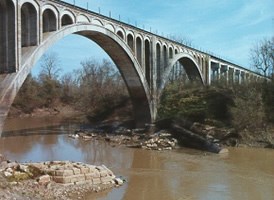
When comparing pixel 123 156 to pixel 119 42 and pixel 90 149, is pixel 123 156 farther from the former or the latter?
pixel 119 42

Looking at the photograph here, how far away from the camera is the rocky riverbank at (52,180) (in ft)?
46.7

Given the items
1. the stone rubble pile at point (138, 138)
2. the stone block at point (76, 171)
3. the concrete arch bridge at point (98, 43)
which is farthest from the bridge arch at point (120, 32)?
the stone block at point (76, 171)

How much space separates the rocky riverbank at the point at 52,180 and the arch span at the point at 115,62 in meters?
7.35

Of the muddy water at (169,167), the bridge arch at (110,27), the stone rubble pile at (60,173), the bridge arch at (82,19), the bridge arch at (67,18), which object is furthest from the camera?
the bridge arch at (110,27)

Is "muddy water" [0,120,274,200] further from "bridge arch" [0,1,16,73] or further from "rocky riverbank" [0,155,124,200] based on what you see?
"bridge arch" [0,1,16,73]

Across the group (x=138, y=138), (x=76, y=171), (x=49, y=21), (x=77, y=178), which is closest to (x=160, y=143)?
(x=138, y=138)

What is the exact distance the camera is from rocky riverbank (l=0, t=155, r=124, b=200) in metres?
14.2

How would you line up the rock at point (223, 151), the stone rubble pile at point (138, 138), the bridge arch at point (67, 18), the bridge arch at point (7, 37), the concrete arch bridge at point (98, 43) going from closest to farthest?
the bridge arch at point (7, 37) < the concrete arch bridge at point (98, 43) < the rock at point (223, 151) < the bridge arch at point (67, 18) < the stone rubble pile at point (138, 138)

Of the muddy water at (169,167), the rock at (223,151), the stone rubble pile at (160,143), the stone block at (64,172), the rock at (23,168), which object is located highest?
the rock at (23,168)

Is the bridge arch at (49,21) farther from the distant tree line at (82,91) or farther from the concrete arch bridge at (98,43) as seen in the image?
the distant tree line at (82,91)

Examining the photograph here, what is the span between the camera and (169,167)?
2252 cm

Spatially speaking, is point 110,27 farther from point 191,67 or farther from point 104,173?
point 191,67

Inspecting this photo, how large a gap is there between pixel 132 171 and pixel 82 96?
1651 inches

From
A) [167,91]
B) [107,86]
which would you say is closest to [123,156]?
[167,91]
